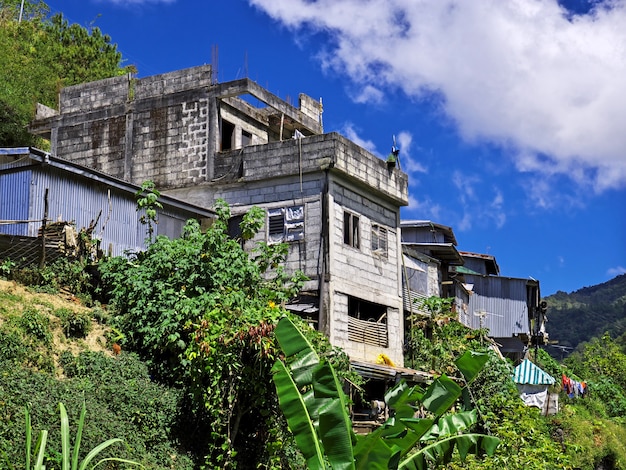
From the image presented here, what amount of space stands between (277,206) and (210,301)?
6.09 metres

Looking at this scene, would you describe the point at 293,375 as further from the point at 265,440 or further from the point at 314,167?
the point at 314,167

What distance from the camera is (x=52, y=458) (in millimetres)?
10797

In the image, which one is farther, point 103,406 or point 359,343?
point 359,343

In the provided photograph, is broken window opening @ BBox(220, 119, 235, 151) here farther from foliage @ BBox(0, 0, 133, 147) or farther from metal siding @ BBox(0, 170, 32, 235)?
foliage @ BBox(0, 0, 133, 147)

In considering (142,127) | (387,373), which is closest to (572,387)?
(387,373)

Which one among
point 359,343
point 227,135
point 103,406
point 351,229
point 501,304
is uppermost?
point 227,135

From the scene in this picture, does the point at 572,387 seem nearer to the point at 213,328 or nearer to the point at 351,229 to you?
the point at 351,229

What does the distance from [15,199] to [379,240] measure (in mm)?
9043

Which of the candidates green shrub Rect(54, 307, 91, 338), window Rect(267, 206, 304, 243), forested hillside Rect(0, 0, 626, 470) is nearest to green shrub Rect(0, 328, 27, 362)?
forested hillside Rect(0, 0, 626, 470)

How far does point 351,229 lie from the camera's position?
830 inches

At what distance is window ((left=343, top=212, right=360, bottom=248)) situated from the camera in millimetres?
20984

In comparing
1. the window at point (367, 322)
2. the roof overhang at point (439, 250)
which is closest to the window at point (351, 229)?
the window at point (367, 322)

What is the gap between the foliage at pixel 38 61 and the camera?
2877cm

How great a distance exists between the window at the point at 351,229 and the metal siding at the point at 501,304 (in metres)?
12.8
